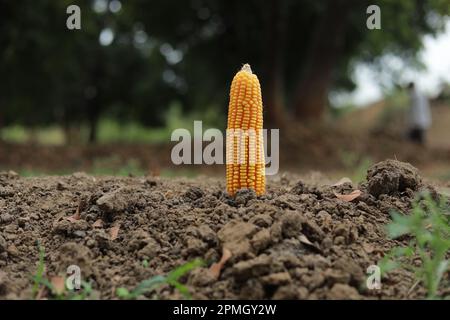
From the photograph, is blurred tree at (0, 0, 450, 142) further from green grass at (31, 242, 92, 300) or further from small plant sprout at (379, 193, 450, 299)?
green grass at (31, 242, 92, 300)

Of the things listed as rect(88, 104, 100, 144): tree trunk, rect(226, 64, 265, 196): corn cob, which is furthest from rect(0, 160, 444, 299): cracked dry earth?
rect(88, 104, 100, 144): tree trunk

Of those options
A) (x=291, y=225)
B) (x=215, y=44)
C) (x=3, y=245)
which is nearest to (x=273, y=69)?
(x=215, y=44)

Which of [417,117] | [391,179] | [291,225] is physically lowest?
[291,225]

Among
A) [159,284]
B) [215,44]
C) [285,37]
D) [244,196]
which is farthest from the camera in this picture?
[215,44]

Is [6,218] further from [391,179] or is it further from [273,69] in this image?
[273,69]

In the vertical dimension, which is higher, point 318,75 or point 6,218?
point 318,75

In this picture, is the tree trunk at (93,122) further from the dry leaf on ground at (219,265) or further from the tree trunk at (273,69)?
the dry leaf on ground at (219,265)

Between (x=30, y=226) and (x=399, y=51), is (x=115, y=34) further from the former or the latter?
(x=30, y=226)
